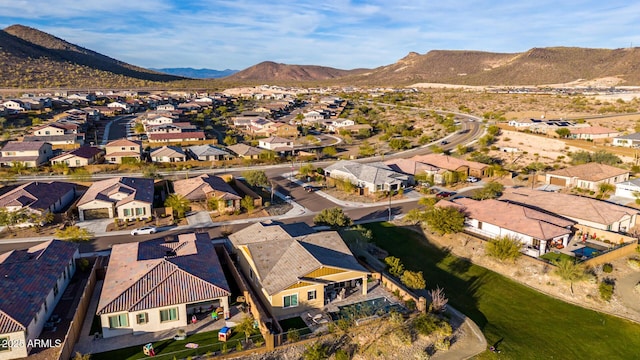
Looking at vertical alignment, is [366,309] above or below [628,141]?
below

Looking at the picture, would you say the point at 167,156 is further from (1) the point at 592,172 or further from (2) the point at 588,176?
(1) the point at 592,172

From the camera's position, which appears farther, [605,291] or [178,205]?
[178,205]

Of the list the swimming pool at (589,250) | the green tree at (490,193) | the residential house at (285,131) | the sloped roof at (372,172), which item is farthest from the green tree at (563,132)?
the residential house at (285,131)

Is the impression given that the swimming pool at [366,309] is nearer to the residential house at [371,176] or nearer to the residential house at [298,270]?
the residential house at [298,270]

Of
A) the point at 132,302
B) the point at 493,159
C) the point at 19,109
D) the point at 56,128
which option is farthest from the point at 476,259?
the point at 19,109

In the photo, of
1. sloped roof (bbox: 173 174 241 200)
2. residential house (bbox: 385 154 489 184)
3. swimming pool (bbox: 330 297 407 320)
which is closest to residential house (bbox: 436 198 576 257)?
swimming pool (bbox: 330 297 407 320)

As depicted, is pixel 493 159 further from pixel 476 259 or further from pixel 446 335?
pixel 446 335

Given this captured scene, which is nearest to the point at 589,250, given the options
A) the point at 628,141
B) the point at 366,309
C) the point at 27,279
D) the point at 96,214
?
the point at 366,309
